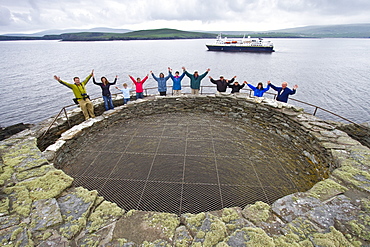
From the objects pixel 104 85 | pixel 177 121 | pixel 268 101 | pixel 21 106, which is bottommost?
pixel 21 106

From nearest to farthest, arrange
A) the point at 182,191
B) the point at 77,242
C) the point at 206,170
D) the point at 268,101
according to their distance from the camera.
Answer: the point at 77,242 < the point at 182,191 < the point at 206,170 < the point at 268,101

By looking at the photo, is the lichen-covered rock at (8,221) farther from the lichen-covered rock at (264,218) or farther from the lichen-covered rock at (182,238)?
the lichen-covered rock at (264,218)

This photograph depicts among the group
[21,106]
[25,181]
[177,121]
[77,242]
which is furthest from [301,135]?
[21,106]

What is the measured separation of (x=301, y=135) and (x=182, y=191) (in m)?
5.51

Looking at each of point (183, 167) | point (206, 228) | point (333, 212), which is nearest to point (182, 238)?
point (206, 228)

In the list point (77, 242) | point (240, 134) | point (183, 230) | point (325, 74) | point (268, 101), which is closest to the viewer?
point (77, 242)

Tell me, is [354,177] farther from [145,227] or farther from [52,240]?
[52,240]

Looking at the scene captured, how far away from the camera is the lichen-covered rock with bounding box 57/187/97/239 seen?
3.10m

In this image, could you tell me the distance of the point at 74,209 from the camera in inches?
139

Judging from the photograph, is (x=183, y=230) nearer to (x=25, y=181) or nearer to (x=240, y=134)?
(x=25, y=181)

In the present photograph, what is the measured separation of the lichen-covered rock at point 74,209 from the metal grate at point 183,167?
1.30 meters

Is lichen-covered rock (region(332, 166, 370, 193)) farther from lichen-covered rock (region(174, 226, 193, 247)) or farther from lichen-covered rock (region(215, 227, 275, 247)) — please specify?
lichen-covered rock (region(174, 226, 193, 247))

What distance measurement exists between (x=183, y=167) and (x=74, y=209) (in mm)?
3524

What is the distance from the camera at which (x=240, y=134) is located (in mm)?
8539
